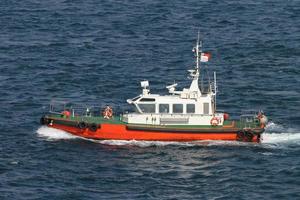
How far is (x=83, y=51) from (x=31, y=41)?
9.12 meters

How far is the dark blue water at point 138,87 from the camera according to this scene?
73.1 m

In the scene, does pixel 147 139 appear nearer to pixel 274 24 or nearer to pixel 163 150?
pixel 163 150

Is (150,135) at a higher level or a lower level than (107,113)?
lower

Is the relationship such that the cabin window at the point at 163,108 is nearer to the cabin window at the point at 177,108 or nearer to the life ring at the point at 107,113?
the cabin window at the point at 177,108

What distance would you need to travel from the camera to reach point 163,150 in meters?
80.9

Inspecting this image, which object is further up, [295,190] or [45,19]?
[45,19]

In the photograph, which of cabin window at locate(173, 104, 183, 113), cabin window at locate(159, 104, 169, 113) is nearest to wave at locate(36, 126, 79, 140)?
cabin window at locate(159, 104, 169, 113)

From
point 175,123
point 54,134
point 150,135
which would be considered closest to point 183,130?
point 175,123

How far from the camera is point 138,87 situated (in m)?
99.7

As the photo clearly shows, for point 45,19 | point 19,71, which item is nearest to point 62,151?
point 19,71

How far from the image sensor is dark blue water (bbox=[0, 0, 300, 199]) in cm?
7312

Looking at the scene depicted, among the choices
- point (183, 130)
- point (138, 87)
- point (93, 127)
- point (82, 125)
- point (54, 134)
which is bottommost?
point (54, 134)

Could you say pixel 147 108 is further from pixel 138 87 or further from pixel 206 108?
pixel 138 87

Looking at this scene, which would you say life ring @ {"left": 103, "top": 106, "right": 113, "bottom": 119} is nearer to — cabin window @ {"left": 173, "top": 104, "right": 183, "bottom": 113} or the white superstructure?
the white superstructure
